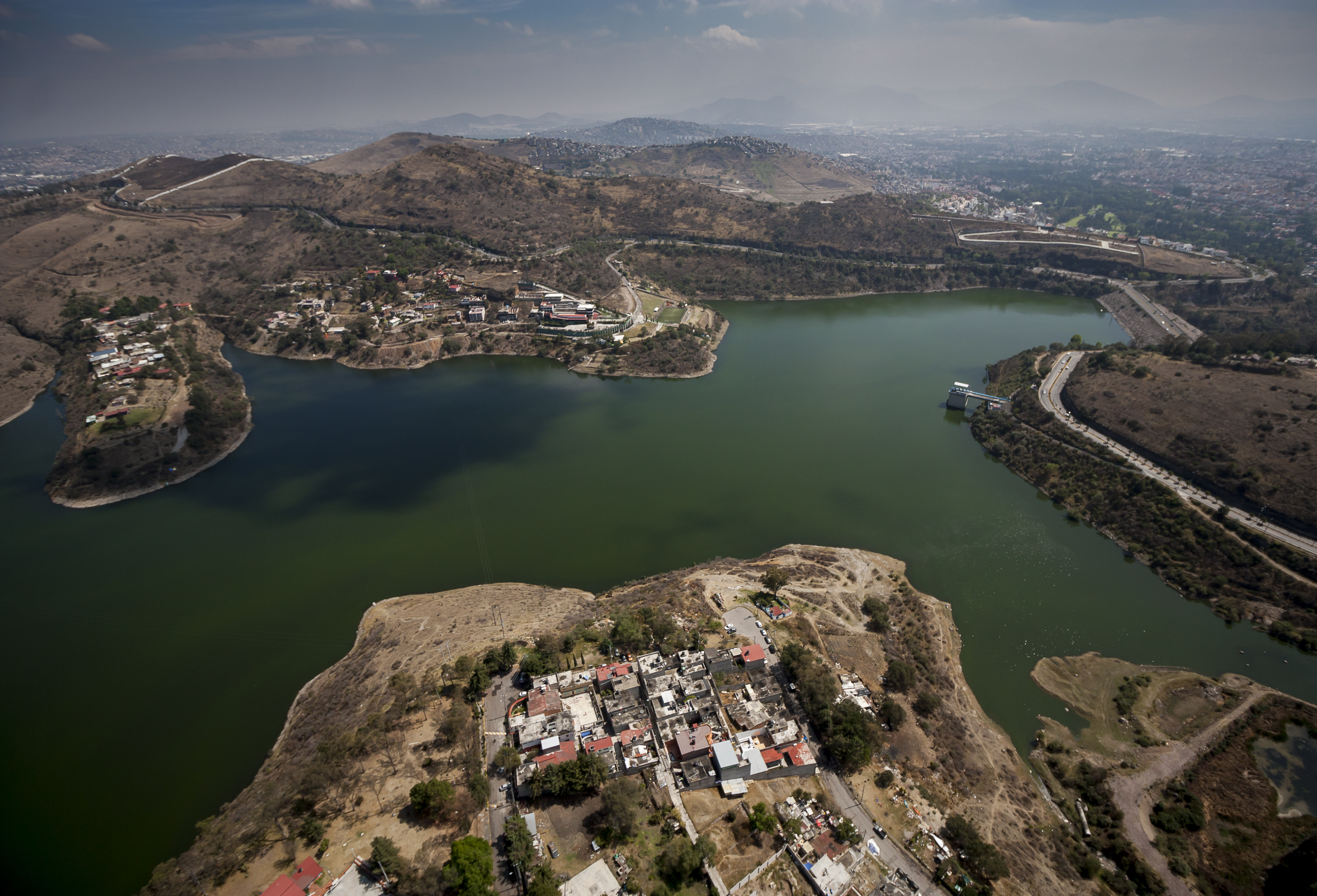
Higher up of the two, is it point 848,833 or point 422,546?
point 848,833

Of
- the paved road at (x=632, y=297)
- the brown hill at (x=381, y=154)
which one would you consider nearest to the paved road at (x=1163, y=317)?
the paved road at (x=632, y=297)

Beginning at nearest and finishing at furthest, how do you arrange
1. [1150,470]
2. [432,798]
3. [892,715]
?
[432,798] < [892,715] < [1150,470]

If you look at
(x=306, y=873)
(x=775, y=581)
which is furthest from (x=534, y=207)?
(x=306, y=873)

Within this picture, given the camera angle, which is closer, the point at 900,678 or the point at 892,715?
the point at 892,715

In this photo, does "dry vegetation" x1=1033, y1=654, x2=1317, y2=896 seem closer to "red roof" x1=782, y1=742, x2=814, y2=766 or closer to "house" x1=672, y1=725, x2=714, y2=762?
"red roof" x1=782, y1=742, x2=814, y2=766

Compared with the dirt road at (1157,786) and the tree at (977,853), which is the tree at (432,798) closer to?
the tree at (977,853)

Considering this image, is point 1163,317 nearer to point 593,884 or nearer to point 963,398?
point 963,398

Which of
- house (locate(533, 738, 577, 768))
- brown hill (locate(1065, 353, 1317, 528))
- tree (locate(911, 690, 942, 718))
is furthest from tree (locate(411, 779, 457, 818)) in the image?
brown hill (locate(1065, 353, 1317, 528))
